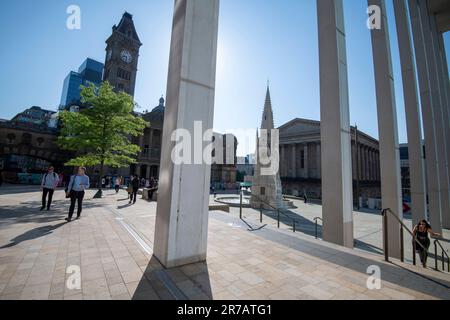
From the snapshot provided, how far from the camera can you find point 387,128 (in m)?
8.60

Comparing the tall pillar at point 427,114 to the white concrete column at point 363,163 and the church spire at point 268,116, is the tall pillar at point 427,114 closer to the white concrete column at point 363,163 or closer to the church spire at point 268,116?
the church spire at point 268,116

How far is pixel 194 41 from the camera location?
395cm

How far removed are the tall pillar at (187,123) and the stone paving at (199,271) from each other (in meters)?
0.45

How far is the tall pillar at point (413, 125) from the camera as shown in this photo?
10.9 metres

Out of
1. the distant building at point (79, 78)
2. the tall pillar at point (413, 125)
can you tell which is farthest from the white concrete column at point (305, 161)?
the distant building at point (79, 78)

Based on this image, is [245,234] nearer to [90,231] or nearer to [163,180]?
[163,180]

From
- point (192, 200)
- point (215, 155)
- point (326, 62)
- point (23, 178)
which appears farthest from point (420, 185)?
point (215, 155)

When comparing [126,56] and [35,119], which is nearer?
[35,119]

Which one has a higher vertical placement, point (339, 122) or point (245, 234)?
point (339, 122)

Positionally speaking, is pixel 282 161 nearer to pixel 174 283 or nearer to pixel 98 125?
pixel 98 125

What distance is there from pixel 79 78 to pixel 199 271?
450 ft

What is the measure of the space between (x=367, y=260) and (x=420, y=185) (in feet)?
33.2

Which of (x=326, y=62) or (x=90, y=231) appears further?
(x=326, y=62)

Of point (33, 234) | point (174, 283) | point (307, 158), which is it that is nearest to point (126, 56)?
point (307, 158)
